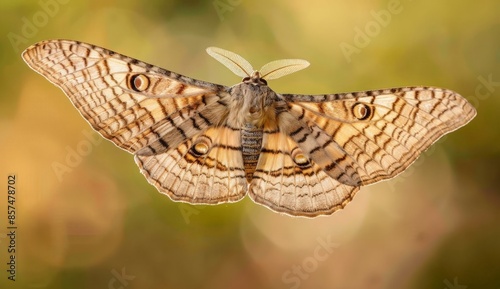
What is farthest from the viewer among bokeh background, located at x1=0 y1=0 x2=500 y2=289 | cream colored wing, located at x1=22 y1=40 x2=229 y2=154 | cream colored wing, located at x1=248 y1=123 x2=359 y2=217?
bokeh background, located at x1=0 y1=0 x2=500 y2=289

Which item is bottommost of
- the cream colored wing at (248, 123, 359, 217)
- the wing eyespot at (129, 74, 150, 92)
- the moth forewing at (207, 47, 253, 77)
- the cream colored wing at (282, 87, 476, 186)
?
the cream colored wing at (248, 123, 359, 217)

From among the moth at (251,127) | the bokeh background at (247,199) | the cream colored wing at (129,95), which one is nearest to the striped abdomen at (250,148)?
the moth at (251,127)

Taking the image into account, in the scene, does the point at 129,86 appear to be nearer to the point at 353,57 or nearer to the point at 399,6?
the point at 353,57

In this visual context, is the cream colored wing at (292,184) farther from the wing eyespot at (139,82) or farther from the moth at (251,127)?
the wing eyespot at (139,82)

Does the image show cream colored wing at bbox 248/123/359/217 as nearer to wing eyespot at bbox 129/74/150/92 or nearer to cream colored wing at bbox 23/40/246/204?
→ cream colored wing at bbox 23/40/246/204

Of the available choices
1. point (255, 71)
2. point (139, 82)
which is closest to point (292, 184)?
point (255, 71)

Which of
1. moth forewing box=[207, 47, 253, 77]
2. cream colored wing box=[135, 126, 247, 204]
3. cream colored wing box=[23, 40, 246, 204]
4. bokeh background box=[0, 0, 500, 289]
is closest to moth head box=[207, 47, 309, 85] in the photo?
moth forewing box=[207, 47, 253, 77]
